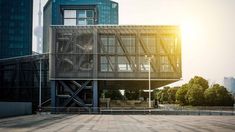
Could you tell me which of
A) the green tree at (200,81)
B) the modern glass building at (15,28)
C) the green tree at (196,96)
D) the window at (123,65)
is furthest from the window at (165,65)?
the modern glass building at (15,28)

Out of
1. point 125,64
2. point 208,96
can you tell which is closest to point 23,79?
point 125,64

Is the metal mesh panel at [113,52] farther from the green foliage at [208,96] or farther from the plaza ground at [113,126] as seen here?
the plaza ground at [113,126]

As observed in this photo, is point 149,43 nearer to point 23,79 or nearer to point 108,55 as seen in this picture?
point 108,55

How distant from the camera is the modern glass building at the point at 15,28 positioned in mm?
191625

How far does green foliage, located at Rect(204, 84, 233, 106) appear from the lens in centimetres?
12481

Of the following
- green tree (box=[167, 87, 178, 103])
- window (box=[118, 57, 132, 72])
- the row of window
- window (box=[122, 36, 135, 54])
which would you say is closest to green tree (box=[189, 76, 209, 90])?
the row of window

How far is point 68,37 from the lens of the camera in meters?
91.2

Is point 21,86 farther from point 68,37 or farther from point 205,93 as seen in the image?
point 205,93

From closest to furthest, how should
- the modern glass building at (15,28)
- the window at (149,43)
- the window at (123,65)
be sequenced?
the window at (123,65) → the window at (149,43) → the modern glass building at (15,28)

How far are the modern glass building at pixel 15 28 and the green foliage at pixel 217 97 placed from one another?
320 ft

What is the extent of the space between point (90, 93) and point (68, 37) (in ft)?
46.0

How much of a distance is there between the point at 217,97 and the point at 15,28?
108064mm

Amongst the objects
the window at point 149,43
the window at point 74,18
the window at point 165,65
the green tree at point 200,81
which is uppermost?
the window at point 74,18

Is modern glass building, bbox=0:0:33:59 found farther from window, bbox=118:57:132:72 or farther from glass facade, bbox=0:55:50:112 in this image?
window, bbox=118:57:132:72
